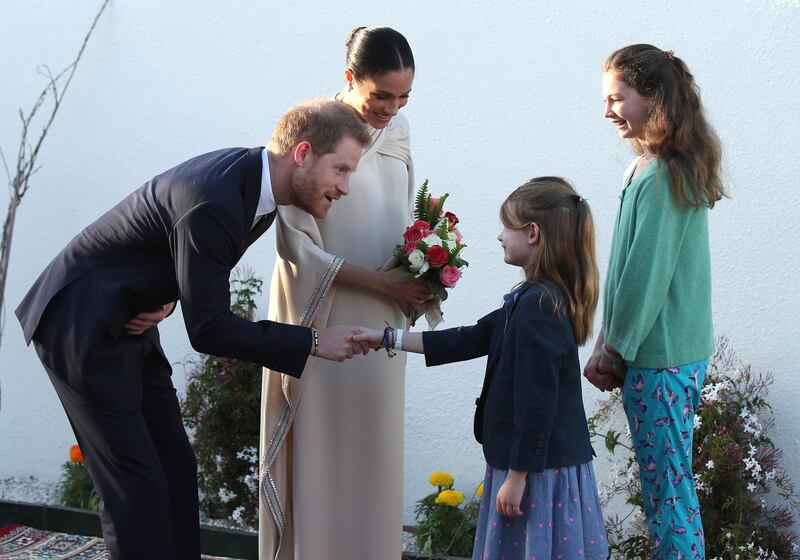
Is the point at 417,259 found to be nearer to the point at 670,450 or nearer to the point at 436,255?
the point at 436,255

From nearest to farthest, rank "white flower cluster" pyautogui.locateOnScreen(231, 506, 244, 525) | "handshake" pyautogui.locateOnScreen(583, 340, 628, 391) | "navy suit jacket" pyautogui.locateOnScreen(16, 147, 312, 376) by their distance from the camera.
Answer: "navy suit jacket" pyautogui.locateOnScreen(16, 147, 312, 376)
"handshake" pyautogui.locateOnScreen(583, 340, 628, 391)
"white flower cluster" pyautogui.locateOnScreen(231, 506, 244, 525)

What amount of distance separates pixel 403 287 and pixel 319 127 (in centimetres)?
67

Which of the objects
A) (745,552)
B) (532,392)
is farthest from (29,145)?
(745,552)

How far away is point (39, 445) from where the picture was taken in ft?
20.8

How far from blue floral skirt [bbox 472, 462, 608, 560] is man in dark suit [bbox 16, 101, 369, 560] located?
0.68m

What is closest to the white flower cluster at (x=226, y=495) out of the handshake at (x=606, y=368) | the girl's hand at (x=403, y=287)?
the girl's hand at (x=403, y=287)

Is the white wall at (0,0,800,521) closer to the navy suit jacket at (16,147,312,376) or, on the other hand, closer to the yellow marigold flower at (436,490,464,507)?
the yellow marigold flower at (436,490,464,507)

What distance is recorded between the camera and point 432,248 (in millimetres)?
3449

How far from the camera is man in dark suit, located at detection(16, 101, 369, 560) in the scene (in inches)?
122

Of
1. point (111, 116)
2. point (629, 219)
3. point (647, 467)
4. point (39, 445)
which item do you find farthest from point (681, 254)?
point (39, 445)

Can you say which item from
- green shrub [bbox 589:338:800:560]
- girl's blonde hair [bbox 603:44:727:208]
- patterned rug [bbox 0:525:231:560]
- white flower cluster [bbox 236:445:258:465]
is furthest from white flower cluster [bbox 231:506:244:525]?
girl's blonde hair [bbox 603:44:727:208]

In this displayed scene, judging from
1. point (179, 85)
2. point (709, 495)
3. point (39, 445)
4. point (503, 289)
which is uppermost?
point (179, 85)

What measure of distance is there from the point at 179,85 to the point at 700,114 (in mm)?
3161

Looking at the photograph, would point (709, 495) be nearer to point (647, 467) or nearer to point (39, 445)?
point (647, 467)
